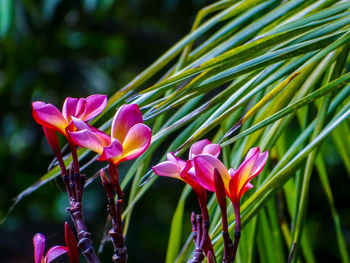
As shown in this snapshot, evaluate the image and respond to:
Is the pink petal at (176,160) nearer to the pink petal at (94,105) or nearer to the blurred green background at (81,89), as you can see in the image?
the pink petal at (94,105)

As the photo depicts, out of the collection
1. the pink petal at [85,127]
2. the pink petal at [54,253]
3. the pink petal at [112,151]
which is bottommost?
the pink petal at [54,253]

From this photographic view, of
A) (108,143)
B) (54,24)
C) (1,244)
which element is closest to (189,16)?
(54,24)

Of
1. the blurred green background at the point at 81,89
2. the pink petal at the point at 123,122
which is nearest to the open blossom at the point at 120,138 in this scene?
the pink petal at the point at 123,122

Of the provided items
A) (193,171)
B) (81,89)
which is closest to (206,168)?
(193,171)

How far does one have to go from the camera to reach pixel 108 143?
236mm

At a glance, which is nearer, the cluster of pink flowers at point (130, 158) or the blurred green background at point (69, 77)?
the cluster of pink flowers at point (130, 158)

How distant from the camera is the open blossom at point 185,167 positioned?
228 millimetres

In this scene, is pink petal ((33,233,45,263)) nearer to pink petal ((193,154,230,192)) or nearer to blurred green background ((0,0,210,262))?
pink petal ((193,154,230,192))

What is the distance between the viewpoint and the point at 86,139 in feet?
0.73

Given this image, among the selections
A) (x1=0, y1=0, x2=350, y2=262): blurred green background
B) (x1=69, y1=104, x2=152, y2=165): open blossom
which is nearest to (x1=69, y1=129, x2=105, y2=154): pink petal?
(x1=69, y1=104, x2=152, y2=165): open blossom

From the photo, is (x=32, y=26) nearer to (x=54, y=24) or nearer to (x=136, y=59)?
(x=54, y=24)

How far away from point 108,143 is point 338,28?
0.18 m

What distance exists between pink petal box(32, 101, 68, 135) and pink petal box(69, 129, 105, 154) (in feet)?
0.06

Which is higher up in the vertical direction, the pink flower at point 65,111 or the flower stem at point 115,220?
the pink flower at point 65,111
